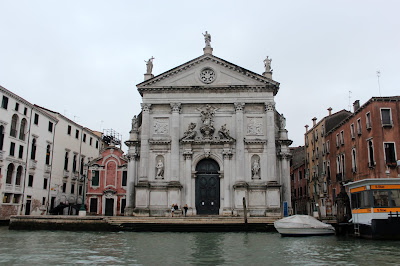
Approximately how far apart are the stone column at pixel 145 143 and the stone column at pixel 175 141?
81.7 inches

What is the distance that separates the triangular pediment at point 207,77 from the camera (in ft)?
113

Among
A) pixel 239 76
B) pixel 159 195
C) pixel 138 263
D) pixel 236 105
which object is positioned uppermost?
pixel 239 76

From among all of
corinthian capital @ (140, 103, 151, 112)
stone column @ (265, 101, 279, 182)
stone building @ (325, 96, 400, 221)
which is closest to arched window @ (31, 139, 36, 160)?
corinthian capital @ (140, 103, 151, 112)

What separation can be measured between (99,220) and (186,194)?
→ 807 centimetres

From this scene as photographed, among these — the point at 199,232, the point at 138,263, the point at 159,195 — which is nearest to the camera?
the point at 138,263

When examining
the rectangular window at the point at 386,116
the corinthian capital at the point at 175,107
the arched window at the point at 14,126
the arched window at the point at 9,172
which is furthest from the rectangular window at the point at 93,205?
the rectangular window at the point at 386,116

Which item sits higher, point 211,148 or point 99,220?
point 211,148

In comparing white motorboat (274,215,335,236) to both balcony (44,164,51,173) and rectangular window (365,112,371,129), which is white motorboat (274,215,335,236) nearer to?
rectangular window (365,112,371,129)

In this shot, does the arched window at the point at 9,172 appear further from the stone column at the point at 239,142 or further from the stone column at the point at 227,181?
the stone column at the point at 239,142

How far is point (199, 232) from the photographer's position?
84.8 feet

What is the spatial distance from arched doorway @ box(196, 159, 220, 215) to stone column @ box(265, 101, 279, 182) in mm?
4338

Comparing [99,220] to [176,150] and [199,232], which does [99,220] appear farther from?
[176,150]

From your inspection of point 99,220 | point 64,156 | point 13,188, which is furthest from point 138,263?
point 64,156

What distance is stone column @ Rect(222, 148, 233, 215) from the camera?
32469mm
